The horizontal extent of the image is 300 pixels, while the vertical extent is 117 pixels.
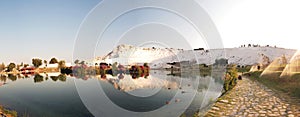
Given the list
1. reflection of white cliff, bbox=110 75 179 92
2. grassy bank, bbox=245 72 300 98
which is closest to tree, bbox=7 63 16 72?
reflection of white cliff, bbox=110 75 179 92

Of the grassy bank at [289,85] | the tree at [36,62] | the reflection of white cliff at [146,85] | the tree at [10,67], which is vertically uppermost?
the tree at [36,62]

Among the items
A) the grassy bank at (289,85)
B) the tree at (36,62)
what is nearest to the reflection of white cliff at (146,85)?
the grassy bank at (289,85)

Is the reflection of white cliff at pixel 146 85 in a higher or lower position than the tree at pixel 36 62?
lower

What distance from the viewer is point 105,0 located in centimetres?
740

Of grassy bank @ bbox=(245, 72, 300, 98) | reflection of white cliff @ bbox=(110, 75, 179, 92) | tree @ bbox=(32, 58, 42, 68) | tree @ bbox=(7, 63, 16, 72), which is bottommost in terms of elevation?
reflection of white cliff @ bbox=(110, 75, 179, 92)

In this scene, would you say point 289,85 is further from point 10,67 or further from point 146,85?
point 10,67

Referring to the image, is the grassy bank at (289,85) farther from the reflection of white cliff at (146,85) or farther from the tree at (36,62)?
the tree at (36,62)

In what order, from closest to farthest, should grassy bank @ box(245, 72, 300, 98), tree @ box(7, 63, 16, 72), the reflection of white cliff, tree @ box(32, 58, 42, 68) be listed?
grassy bank @ box(245, 72, 300, 98)
the reflection of white cliff
tree @ box(7, 63, 16, 72)
tree @ box(32, 58, 42, 68)

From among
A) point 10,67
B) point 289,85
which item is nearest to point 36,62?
point 10,67

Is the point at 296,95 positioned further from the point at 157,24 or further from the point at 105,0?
the point at 105,0

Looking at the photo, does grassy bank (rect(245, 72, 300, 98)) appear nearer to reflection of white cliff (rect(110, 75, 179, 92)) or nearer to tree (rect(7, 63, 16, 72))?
reflection of white cliff (rect(110, 75, 179, 92))

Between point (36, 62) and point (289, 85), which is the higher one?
point (36, 62)

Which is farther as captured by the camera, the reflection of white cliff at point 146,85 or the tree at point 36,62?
the tree at point 36,62

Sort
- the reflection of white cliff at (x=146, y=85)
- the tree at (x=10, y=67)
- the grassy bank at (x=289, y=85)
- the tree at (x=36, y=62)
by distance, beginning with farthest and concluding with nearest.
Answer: the tree at (x=36, y=62), the tree at (x=10, y=67), the reflection of white cliff at (x=146, y=85), the grassy bank at (x=289, y=85)
